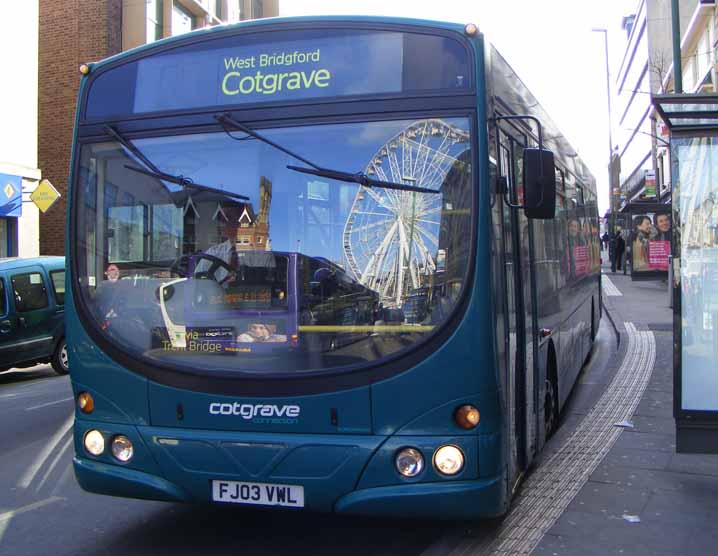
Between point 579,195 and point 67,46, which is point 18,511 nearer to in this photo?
point 579,195

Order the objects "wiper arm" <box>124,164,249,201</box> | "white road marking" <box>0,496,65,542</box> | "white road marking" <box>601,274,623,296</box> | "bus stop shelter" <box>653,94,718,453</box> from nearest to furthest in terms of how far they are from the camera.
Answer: "wiper arm" <box>124,164,249,201</box>, "white road marking" <box>0,496,65,542</box>, "bus stop shelter" <box>653,94,718,453</box>, "white road marking" <box>601,274,623,296</box>

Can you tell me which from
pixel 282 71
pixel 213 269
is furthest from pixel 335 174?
pixel 213 269

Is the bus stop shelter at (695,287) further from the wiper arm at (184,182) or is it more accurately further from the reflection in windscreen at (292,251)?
the wiper arm at (184,182)

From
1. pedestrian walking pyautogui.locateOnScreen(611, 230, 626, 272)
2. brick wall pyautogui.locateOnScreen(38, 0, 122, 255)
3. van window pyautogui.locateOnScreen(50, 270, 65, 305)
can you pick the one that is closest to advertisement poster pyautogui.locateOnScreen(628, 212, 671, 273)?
pedestrian walking pyautogui.locateOnScreen(611, 230, 626, 272)

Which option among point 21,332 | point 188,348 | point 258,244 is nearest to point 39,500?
point 188,348

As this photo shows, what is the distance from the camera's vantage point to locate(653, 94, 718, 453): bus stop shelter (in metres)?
5.71

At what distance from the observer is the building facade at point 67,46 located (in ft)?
82.5

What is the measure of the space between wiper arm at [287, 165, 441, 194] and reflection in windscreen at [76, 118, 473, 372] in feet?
0.08

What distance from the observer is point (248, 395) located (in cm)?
430

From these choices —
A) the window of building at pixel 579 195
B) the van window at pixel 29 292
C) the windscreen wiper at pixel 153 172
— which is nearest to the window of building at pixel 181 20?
the van window at pixel 29 292

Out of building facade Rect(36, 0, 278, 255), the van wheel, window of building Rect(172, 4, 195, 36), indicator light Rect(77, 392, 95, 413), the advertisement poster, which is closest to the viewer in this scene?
indicator light Rect(77, 392, 95, 413)

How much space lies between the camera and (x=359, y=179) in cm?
425

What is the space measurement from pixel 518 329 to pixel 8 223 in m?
17.8

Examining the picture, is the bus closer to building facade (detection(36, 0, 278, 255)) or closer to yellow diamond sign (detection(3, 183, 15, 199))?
yellow diamond sign (detection(3, 183, 15, 199))
